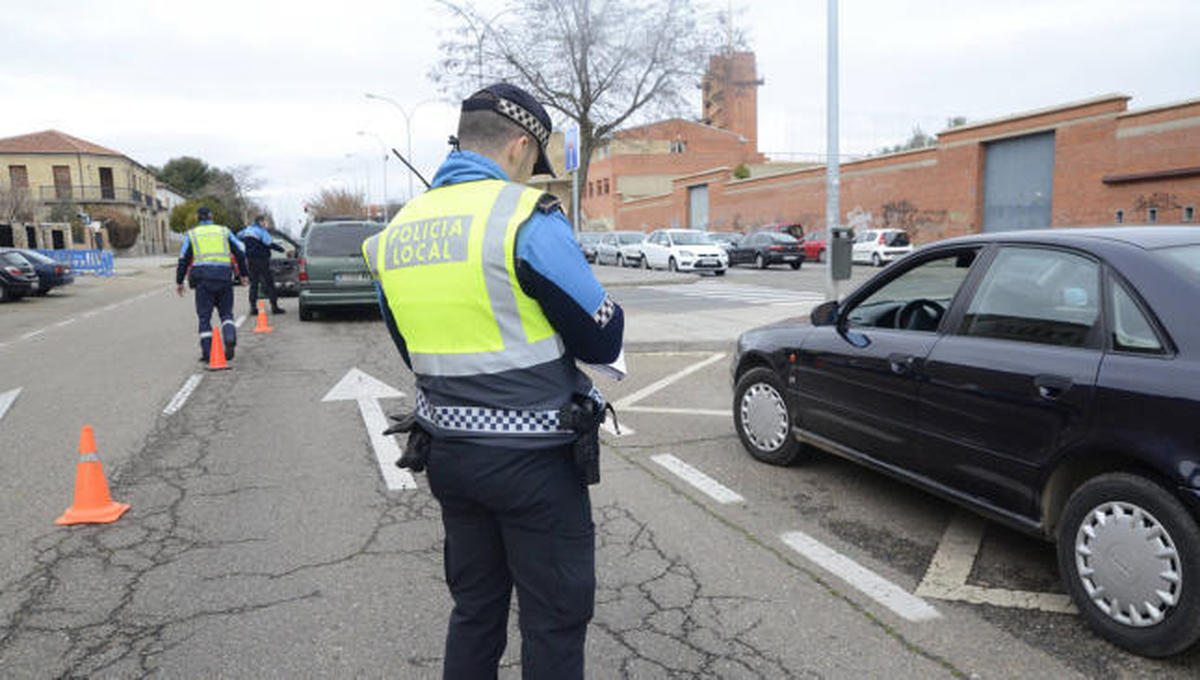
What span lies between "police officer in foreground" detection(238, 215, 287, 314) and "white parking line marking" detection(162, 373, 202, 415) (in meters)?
6.24

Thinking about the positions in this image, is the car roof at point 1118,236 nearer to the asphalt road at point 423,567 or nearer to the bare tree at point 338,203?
the asphalt road at point 423,567

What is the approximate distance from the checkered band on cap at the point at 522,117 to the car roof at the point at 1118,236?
2.52m

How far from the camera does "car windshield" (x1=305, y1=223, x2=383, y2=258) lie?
13938 millimetres

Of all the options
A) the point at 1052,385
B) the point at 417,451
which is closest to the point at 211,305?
the point at 417,451

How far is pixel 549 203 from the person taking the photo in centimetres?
206

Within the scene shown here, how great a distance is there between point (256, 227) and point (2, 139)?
7666 cm

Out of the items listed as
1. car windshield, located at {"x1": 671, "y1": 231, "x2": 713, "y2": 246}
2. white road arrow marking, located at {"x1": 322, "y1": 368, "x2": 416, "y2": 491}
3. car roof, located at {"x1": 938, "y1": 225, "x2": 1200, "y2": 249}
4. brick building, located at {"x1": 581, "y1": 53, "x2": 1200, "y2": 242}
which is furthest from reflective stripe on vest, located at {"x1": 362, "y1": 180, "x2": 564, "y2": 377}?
brick building, located at {"x1": 581, "y1": 53, "x2": 1200, "y2": 242}

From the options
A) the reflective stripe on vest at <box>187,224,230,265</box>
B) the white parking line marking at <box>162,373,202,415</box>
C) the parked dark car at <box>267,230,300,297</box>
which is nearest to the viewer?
the white parking line marking at <box>162,373,202,415</box>

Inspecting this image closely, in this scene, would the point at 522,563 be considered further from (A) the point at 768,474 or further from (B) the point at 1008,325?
(A) the point at 768,474

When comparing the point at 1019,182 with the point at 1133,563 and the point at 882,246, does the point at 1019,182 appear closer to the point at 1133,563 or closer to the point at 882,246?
the point at 882,246

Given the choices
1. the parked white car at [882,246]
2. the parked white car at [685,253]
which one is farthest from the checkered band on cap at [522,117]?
the parked white car at [882,246]

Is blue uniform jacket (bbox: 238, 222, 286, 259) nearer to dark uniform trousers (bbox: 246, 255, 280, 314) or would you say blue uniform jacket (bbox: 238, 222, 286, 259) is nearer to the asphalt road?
dark uniform trousers (bbox: 246, 255, 280, 314)

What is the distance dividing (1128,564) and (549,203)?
2.52 meters

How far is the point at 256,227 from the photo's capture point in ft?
49.1
